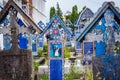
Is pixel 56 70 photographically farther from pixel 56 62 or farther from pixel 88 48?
pixel 88 48

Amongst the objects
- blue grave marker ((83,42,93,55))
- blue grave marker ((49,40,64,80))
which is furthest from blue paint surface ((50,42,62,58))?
blue grave marker ((83,42,93,55))

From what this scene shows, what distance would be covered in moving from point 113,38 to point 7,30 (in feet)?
8.17

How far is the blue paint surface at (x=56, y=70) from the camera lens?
40.7 ft

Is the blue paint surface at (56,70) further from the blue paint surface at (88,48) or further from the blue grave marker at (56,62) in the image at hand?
the blue paint surface at (88,48)

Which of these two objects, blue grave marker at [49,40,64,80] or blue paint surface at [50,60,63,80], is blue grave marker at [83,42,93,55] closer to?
blue grave marker at [49,40,64,80]

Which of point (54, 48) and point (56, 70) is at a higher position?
point (54, 48)

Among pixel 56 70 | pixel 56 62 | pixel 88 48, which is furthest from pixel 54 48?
pixel 88 48

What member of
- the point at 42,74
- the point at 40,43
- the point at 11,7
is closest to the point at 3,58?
the point at 11,7

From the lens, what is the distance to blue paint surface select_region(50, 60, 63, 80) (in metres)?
12.4

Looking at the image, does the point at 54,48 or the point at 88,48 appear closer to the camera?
the point at 54,48

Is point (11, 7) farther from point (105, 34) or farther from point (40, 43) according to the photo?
point (40, 43)

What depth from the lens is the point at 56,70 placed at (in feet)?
41.1

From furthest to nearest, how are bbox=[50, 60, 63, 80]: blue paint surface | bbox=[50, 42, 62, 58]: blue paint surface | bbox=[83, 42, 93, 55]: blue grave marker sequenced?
bbox=[83, 42, 93, 55]: blue grave marker, bbox=[50, 42, 62, 58]: blue paint surface, bbox=[50, 60, 63, 80]: blue paint surface

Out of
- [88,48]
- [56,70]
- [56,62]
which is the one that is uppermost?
[88,48]
